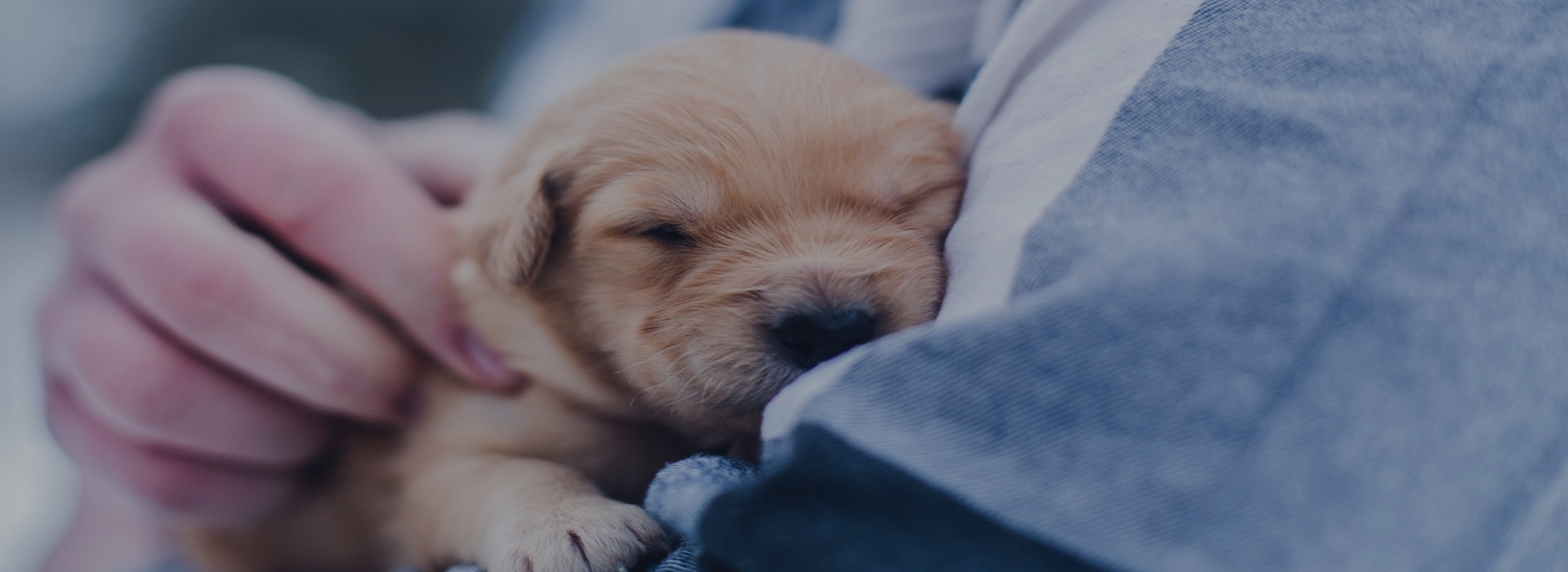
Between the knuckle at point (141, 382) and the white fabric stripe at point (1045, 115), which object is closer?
the white fabric stripe at point (1045, 115)

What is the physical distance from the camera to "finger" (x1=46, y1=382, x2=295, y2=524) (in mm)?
2305

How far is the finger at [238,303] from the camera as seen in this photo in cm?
209

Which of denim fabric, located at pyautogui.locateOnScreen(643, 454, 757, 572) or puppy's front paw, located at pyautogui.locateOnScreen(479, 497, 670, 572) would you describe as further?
puppy's front paw, located at pyautogui.locateOnScreen(479, 497, 670, 572)

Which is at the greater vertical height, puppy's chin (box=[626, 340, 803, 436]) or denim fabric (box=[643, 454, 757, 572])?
denim fabric (box=[643, 454, 757, 572])

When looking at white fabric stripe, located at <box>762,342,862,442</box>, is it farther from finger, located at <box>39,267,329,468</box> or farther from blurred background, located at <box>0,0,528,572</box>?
blurred background, located at <box>0,0,528,572</box>

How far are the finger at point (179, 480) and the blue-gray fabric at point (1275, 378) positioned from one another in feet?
6.43

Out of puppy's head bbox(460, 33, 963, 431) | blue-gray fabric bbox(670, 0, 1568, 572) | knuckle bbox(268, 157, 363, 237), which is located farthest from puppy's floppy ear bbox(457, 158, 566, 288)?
blue-gray fabric bbox(670, 0, 1568, 572)

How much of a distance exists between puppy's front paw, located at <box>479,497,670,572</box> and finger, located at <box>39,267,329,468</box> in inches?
38.7

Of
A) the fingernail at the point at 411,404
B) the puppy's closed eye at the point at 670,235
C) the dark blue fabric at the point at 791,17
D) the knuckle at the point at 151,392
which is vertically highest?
the dark blue fabric at the point at 791,17

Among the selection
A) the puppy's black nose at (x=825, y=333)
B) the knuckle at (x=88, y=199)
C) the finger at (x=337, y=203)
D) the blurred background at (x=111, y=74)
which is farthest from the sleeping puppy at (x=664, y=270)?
the blurred background at (x=111, y=74)

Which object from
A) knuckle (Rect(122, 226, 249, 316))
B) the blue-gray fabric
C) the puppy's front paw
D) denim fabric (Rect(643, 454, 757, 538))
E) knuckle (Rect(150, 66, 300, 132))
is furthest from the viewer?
knuckle (Rect(150, 66, 300, 132))

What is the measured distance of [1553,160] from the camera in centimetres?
86

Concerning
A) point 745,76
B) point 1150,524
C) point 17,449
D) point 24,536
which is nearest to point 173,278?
point 745,76

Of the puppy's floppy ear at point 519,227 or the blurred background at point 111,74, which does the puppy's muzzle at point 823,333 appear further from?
the blurred background at point 111,74
